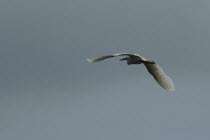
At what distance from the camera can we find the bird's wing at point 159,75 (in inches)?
1912

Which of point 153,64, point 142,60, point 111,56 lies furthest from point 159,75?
point 111,56

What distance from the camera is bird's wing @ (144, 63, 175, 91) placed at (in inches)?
1912

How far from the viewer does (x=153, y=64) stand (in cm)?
4888

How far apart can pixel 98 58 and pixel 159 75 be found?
699 cm

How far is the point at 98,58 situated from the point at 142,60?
11.0 feet

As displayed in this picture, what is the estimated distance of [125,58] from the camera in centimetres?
4716

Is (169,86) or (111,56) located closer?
(111,56)

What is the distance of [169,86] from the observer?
48250mm

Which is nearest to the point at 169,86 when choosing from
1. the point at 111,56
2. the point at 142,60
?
the point at 142,60

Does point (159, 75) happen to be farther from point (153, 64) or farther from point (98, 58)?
point (98, 58)

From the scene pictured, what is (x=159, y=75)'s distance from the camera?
162ft

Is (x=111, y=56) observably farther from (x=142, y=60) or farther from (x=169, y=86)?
(x=169, y=86)

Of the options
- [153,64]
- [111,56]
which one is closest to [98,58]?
[111,56]

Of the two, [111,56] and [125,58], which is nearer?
[111,56]
